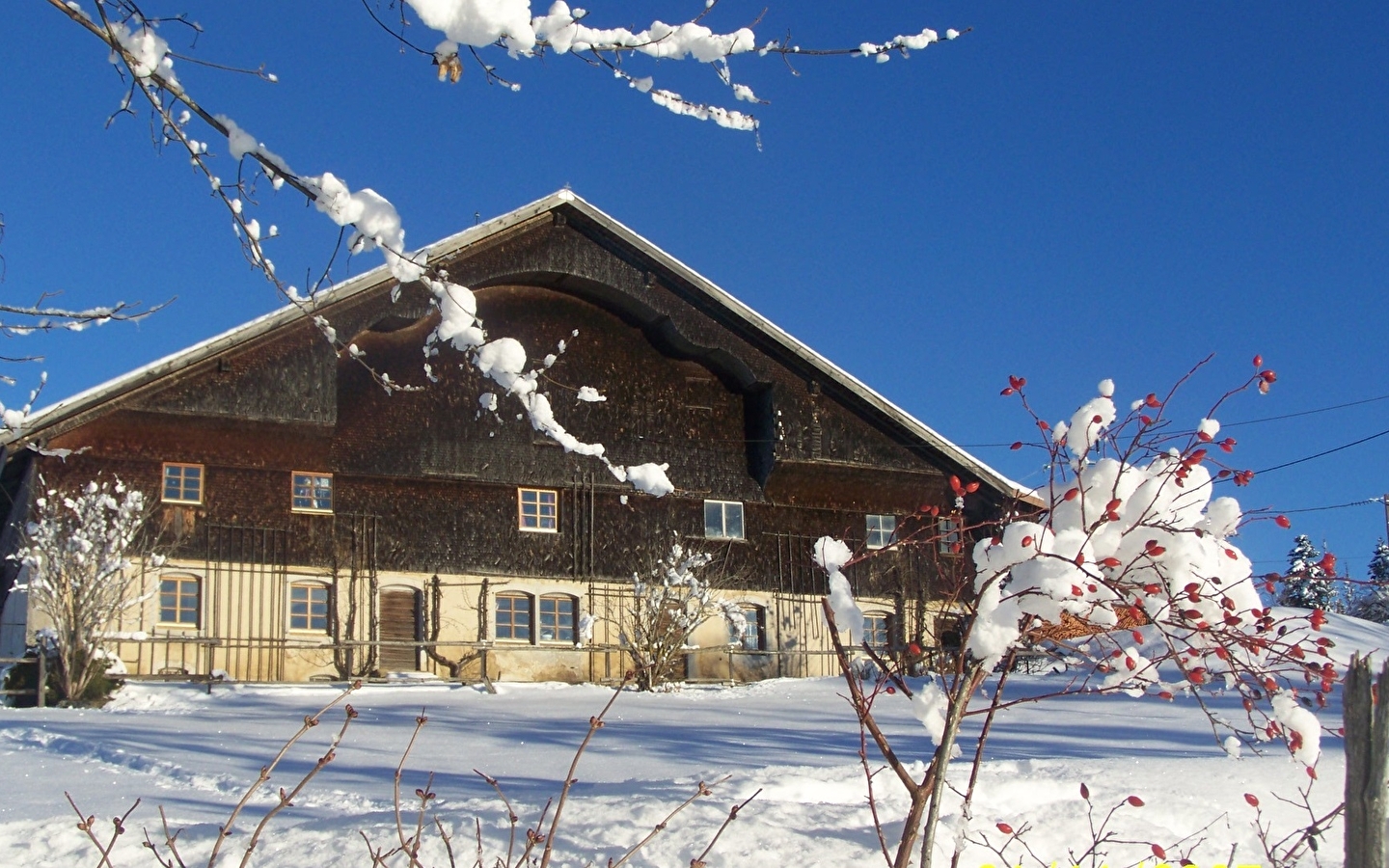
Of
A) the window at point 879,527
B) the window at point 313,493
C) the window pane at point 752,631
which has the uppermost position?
the window at point 313,493

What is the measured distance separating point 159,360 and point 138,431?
1.35 metres

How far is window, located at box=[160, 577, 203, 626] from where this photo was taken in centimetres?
2055

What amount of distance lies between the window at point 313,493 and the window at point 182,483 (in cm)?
149

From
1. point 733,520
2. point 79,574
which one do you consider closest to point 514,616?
point 733,520

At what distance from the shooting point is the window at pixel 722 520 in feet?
81.3

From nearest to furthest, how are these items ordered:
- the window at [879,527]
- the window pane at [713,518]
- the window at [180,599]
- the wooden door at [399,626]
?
the window at [180,599], the wooden door at [399,626], the window pane at [713,518], the window at [879,527]

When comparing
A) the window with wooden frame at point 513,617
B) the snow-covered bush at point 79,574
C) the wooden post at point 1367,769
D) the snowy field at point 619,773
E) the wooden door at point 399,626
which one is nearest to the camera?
the wooden post at point 1367,769

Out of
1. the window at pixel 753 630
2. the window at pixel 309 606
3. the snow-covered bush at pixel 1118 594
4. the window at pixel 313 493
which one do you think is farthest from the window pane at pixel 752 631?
the snow-covered bush at pixel 1118 594

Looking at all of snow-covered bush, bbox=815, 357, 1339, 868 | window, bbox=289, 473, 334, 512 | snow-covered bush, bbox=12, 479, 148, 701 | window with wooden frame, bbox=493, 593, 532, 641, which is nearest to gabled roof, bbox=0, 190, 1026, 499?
snow-covered bush, bbox=12, 479, 148, 701

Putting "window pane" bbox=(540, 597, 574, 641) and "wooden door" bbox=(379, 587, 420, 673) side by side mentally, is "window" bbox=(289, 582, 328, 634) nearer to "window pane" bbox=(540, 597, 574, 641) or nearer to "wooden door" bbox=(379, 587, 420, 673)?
"wooden door" bbox=(379, 587, 420, 673)

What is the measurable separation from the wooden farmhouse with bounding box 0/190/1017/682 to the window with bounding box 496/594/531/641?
0.16ft

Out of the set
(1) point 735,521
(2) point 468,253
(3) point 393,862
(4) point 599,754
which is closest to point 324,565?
(2) point 468,253

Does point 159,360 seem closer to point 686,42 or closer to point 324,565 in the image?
point 324,565

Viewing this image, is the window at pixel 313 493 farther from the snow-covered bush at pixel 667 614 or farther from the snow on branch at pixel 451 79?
the snow on branch at pixel 451 79
